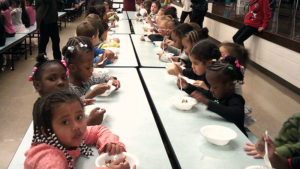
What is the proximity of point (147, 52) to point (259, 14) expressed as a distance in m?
2.34

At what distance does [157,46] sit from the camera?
325cm

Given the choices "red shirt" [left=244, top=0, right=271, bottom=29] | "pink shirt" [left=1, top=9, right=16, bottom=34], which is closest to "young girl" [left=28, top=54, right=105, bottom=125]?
"pink shirt" [left=1, top=9, right=16, bottom=34]

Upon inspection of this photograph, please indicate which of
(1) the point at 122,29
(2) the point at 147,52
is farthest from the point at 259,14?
(2) the point at 147,52

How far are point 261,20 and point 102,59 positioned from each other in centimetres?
310

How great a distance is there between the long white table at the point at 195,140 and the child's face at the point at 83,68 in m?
0.44

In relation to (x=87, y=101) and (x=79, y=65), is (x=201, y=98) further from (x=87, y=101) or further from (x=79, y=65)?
(x=79, y=65)

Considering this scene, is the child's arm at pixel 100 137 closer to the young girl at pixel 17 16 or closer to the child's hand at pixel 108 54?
the child's hand at pixel 108 54

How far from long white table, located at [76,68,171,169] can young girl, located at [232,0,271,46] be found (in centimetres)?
305

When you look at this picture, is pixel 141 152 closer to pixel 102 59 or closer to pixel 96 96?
pixel 96 96

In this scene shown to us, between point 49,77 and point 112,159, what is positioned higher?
point 49,77

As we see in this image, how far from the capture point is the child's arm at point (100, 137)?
1139 mm

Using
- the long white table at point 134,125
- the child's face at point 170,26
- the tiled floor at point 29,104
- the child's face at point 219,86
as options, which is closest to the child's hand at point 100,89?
the long white table at point 134,125

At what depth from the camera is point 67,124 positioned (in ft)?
3.33

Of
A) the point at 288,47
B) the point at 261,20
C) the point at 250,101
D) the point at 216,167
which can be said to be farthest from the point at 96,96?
the point at 261,20
